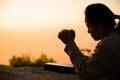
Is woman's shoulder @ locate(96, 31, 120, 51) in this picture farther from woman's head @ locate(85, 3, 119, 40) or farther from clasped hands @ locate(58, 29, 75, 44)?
clasped hands @ locate(58, 29, 75, 44)

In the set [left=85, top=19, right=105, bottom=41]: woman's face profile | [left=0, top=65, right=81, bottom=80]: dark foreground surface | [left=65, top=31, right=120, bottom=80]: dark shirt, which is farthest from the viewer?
[left=0, top=65, right=81, bottom=80]: dark foreground surface

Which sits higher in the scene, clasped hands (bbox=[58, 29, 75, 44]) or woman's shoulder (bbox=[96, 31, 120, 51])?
clasped hands (bbox=[58, 29, 75, 44])

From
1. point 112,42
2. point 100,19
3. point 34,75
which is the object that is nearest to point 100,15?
point 100,19

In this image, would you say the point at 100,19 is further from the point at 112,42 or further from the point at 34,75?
the point at 34,75

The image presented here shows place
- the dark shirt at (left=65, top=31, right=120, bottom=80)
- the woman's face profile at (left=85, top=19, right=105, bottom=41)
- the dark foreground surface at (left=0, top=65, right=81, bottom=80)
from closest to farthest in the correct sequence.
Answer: the dark shirt at (left=65, top=31, right=120, bottom=80), the woman's face profile at (left=85, top=19, right=105, bottom=41), the dark foreground surface at (left=0, top=65, right=81, bottom=80)

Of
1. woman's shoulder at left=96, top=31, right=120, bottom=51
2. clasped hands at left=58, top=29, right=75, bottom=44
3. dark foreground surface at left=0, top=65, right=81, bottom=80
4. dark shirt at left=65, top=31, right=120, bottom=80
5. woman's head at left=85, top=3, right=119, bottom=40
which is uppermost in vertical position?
woman's head at left=85, top=3, right=119, bottom=40

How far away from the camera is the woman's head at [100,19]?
1324 millimetres

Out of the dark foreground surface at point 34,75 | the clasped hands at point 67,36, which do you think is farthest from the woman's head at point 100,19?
the dark foreground surface at point 34,75

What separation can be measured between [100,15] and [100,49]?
6.8 inches

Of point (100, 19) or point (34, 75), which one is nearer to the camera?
point (100, 19)

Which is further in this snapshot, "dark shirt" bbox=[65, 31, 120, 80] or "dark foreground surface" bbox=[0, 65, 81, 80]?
Result: "dark foreground surface" bbox=[0, 65, 81, 80]

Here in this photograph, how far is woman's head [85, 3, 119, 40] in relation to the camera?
4.34 feet

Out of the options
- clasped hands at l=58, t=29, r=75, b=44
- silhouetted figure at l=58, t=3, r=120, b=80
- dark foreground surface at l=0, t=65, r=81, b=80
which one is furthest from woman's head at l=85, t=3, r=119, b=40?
dark foreground surface at l=0, t=65, r=81, b=80

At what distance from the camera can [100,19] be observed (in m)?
1.33
